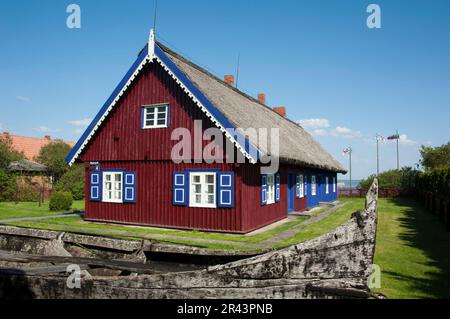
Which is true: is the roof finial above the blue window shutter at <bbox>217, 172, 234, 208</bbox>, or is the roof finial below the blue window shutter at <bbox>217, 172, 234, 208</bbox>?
above

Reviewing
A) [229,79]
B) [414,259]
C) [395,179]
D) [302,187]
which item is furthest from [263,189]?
[395,179]

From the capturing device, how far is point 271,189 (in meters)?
16.4

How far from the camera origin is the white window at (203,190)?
1420 centimetres

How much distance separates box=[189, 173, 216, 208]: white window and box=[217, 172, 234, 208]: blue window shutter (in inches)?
12.2

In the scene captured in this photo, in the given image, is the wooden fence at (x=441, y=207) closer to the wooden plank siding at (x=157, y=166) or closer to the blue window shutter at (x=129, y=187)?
the wooden plank siding at (x=157, y=166)

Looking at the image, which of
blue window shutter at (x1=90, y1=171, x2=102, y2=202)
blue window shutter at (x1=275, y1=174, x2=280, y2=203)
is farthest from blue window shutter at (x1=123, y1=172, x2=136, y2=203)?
blue window shutter at (x1=275, y1=174, x2=280, y2=203)

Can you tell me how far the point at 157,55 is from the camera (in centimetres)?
1509

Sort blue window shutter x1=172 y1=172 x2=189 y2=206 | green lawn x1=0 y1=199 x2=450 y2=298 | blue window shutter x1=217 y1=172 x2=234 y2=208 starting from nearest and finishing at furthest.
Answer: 1. green lawn x1=0 y1=199 x2=450 y2=298
2. blue window shutter x1=217 y1=172 x2=234 y2=208
3. blue window shutter x1=172 y1=172 x2=189 y2=206

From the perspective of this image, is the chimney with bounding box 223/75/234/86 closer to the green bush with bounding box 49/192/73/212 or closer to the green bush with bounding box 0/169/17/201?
the green bush with bounding box 49/192/73/212

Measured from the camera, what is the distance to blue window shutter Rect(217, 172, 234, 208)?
1359cm

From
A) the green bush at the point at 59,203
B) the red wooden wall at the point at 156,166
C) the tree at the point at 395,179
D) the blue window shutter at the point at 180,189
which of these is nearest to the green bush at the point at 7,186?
the green bush at the point at 59,203

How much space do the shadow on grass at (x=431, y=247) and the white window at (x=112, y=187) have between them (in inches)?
480
